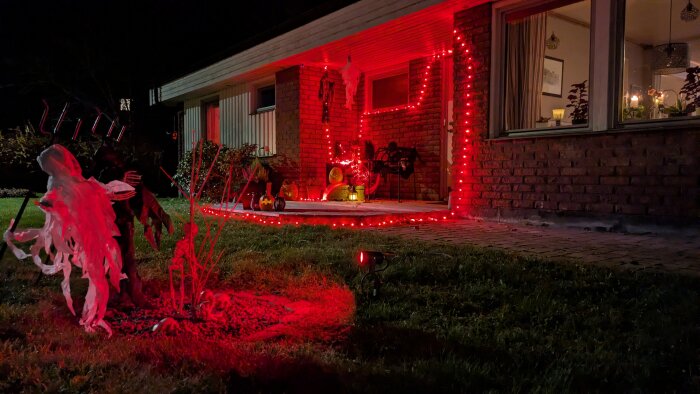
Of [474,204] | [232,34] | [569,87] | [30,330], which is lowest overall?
[30,330]

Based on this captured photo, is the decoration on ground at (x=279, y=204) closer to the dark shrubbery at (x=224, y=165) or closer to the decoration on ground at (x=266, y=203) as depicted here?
the decoration on ground at (x=266, y=203)

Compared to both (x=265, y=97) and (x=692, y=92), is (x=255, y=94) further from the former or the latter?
(x=692, y=92)

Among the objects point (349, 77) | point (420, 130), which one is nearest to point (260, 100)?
point (349, 77)

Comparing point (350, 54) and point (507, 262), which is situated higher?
point (350, 54)

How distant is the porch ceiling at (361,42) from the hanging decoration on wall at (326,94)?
0.28m

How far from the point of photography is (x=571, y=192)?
5609 millimetres

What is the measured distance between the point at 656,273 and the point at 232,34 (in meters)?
22.7

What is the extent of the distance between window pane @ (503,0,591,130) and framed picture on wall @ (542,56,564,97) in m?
0.02

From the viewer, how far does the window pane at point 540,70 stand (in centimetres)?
616

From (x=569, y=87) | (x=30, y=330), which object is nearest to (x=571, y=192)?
(x=569, y=87)

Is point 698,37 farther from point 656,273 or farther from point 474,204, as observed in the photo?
point 656,273

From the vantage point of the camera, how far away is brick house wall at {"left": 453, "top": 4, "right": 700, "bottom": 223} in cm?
484

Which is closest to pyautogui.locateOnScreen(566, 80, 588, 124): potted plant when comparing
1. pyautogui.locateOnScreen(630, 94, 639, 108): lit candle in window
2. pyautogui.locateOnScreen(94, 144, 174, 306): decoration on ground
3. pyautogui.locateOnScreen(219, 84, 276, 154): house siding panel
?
pyautogui.locateOnScreen(630, 94, 639, 108): lit candle in window

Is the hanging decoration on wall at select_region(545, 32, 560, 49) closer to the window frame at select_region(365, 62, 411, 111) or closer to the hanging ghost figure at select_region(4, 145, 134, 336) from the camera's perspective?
the window frame at select_region(365, 62, 411, 111)
